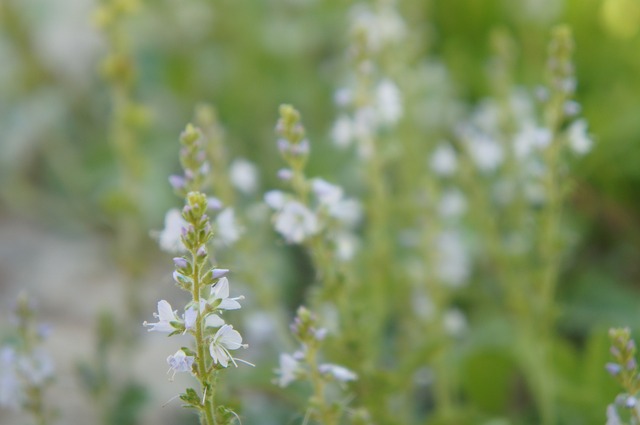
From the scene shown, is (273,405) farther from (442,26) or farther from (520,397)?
(442,26)

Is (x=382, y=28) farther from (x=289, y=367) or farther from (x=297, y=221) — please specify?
(x=289, y=367)

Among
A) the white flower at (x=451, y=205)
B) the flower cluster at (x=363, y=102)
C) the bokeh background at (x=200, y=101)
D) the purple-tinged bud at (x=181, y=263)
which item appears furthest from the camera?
the bokeh background at (x=200, y=101)

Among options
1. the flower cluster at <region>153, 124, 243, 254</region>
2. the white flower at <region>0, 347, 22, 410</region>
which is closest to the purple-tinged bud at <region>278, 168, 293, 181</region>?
the flower cluster at <region>153, 124, 243, 254</region>

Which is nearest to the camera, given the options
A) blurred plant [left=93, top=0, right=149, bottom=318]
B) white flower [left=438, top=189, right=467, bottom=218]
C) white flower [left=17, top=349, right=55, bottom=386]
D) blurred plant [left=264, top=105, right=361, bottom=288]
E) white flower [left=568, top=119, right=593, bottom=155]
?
blurred plant [left=264, top=105, right=361, bottom=288]

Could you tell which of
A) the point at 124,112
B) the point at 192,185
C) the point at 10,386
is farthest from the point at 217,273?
the point at 124,112

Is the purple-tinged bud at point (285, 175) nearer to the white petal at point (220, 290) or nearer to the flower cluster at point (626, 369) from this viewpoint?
the white petal at point (220, 290)

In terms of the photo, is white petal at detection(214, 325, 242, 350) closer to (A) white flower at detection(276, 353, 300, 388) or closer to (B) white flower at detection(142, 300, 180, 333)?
(B) white flower at detection(142, 300, 180, 333)

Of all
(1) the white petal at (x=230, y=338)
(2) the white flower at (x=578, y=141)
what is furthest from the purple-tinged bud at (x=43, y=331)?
(2) the white flower at (x=578, y=141)

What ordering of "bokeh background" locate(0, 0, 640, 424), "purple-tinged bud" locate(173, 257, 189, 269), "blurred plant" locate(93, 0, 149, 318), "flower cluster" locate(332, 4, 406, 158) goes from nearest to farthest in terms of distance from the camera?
"purple-tinged bud" locate(173, 257, 189, 269) < "flower cluster" locate(332, 4, 406, 158) < "blurred plant" locate(93, 0, 149, 318) < "bokeh background" locate(0, 0, 640, 424)
